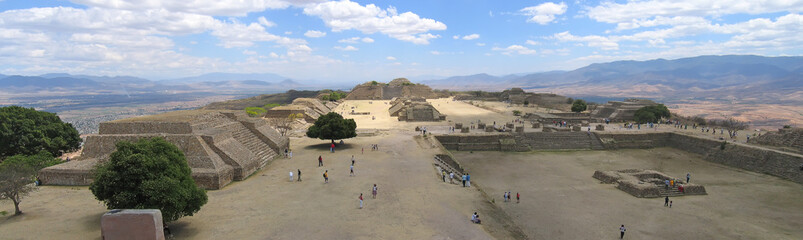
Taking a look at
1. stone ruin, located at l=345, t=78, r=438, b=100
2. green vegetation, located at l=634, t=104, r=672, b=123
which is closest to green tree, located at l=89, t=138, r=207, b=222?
green vegetation, located at l=634, t=104, r=672, b=123

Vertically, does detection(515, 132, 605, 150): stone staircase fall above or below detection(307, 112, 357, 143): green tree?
below

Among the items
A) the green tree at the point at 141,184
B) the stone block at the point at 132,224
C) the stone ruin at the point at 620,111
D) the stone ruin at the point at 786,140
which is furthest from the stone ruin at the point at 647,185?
the stone ruin at the point at 620,111

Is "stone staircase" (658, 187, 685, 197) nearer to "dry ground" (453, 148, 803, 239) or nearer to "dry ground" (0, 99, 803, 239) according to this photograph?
"dry ground" (453, 148, 803, 239)

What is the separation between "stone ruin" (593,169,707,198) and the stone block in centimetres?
2241

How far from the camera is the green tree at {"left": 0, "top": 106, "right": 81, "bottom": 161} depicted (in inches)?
904

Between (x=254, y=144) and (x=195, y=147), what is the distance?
5.61 metres

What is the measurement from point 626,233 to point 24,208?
23738 mm

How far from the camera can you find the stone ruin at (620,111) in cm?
4741

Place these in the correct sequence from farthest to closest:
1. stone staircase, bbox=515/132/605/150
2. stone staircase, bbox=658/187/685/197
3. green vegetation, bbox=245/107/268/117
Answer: green vegetation, bbox=245/107/268/117 → stone staircase, bbox=515/132/605/150 → stone staircase, bbox=658/187/685/197

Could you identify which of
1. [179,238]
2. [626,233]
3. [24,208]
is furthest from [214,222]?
[626,233]

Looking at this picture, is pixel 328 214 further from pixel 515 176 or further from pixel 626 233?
pixel 515 176

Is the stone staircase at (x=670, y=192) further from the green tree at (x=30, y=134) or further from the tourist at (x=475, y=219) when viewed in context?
the green tree at (x=30, y=134)

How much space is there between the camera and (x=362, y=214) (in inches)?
576

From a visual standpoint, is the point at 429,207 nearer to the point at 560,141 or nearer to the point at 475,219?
the point at 475,219
